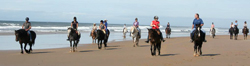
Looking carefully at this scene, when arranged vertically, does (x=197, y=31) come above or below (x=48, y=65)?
above

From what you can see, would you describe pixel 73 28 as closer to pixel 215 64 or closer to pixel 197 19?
pixel 197 19

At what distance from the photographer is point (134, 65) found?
8062 mm

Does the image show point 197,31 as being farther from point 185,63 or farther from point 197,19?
point 185,63

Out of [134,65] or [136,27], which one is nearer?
[134,65]

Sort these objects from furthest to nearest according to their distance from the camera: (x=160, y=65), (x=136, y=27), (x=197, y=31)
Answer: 1. (x=136, y=27)
2. (x=197, y=31)
3. (x=160, y=65)

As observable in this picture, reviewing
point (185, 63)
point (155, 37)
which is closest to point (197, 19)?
point (155, 37)

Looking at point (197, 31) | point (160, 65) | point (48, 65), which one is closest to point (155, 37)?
point (197, 31)

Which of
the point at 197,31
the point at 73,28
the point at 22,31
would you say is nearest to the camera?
the point at 197,31

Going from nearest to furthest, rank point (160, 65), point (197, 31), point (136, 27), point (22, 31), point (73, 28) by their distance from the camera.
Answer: point (160, 65)
point (197, 31)
point (22, 31)
point (73, 28)
point (136, 27)

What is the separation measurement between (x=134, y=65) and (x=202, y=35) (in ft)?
10.6

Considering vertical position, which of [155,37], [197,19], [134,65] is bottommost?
[134,65]

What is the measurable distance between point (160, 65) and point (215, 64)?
1539mm

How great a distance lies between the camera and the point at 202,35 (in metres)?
9.98

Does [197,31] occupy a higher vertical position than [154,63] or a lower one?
higher
